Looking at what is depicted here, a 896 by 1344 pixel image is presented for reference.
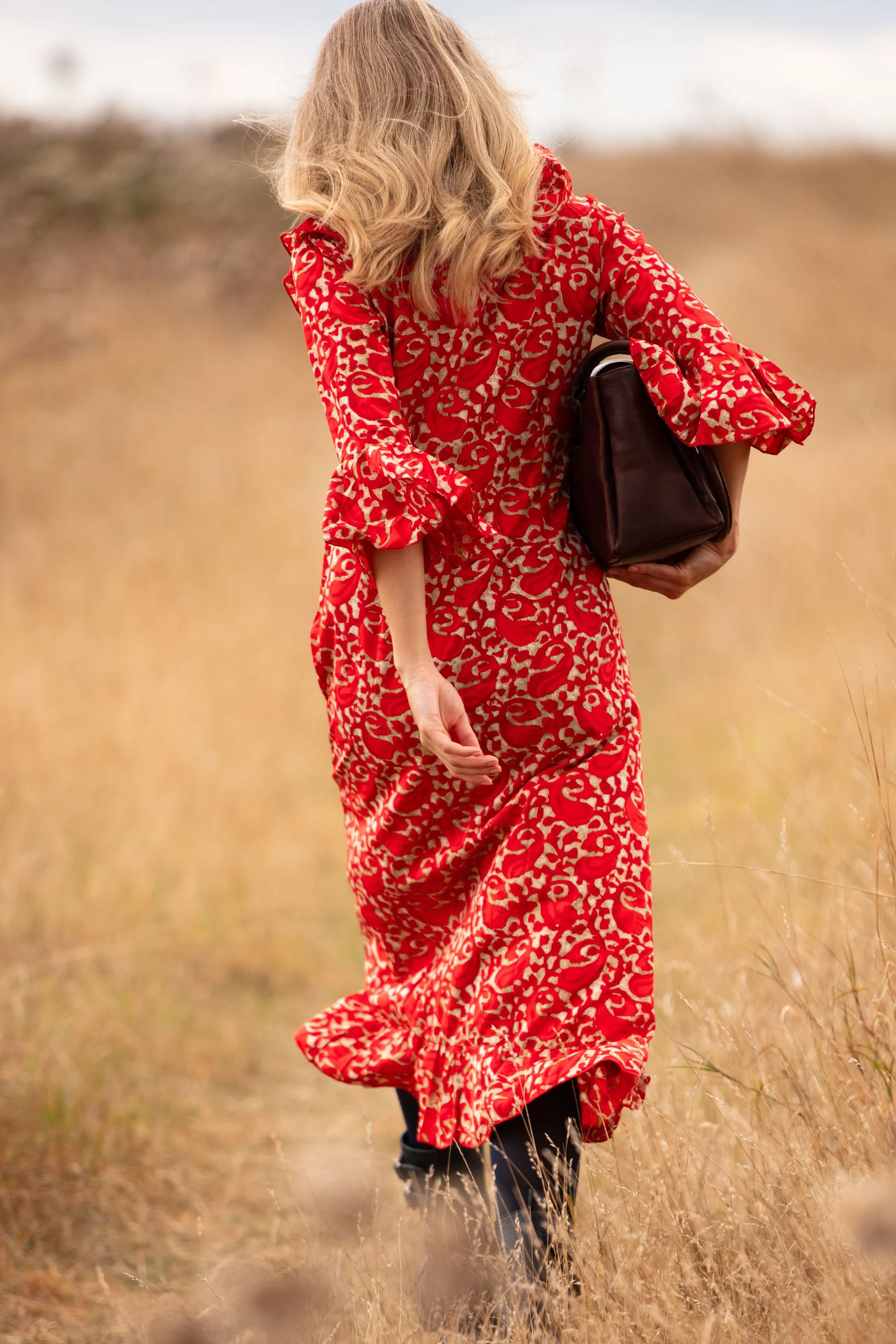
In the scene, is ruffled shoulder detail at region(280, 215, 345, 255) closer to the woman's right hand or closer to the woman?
the woman

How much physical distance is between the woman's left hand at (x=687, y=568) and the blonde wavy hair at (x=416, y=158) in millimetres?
468

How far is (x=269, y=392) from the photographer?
1295cm

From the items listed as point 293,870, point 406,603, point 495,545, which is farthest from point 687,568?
point 293,870

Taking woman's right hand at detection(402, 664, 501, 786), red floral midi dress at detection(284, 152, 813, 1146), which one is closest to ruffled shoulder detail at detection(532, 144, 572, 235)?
red floral midi dress at detection(284, 152, 813, 1146)

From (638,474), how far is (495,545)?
0.23 m

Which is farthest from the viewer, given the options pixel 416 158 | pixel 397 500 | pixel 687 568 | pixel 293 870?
pixel 293 870

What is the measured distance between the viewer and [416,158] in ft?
5.59

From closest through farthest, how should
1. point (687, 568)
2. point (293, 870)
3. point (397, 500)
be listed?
1. point (397, 500)
2. point (687, 568)
3. point (293, 870)

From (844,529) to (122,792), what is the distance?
4.90m

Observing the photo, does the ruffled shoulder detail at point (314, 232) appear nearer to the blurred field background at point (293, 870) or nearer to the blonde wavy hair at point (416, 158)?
the blonde wavy hair at point (416, 158)

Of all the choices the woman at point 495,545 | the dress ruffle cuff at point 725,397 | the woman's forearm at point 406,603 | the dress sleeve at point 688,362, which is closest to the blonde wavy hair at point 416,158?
the woman at point 495,545

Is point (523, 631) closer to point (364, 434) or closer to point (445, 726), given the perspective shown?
point (445, 726)

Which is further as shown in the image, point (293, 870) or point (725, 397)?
point (293, 870)

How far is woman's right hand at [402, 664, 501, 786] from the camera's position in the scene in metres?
1.61
